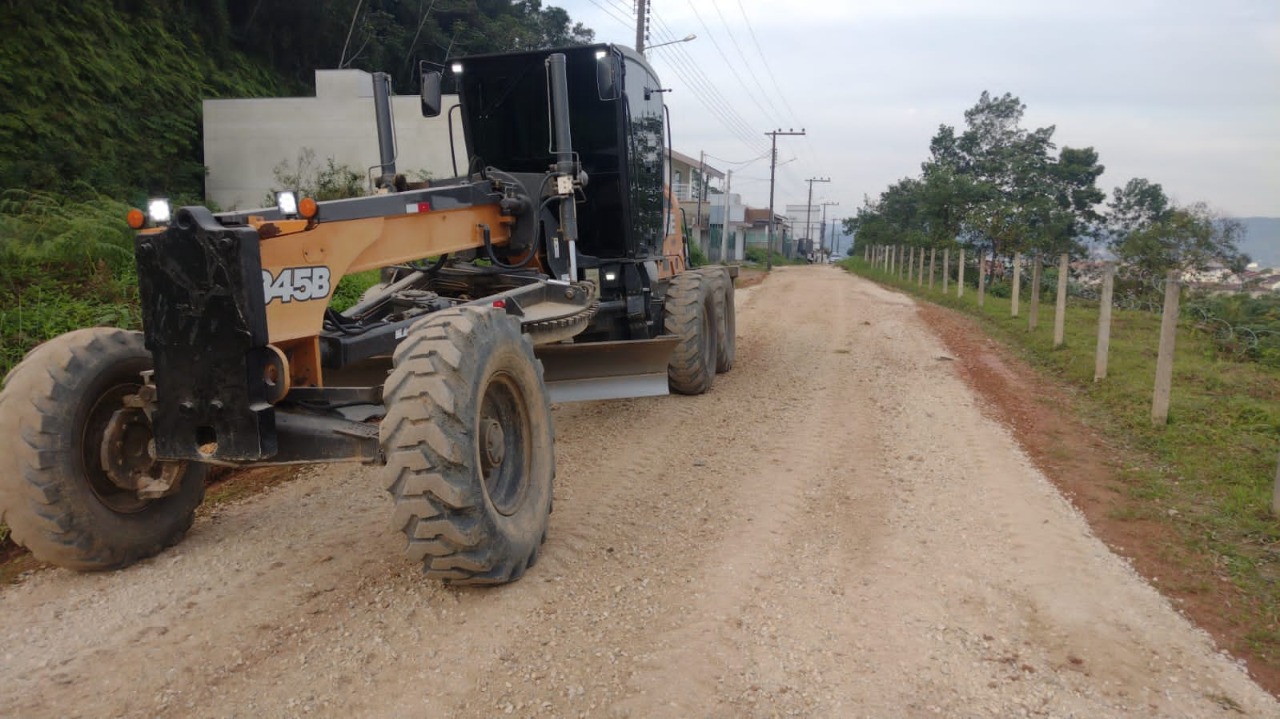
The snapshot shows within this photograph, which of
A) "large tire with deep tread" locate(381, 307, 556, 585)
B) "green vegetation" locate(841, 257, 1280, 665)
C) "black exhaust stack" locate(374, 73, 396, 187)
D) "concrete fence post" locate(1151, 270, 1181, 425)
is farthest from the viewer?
"concrete fence post" locate(1151, 270, 1181, 425)

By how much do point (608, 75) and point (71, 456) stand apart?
4.53 meters

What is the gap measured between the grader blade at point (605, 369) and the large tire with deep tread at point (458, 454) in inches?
81.3

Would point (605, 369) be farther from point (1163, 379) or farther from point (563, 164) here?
point (1163, 379)

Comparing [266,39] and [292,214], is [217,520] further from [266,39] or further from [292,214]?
[266,39]

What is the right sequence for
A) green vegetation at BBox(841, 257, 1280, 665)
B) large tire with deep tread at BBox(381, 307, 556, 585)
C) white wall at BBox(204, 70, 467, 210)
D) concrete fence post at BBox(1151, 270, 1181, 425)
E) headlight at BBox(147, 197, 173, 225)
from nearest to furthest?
large tire with deep tread at BBox(381, 307, 556, 585) < headlight at BBox(147, 197, 173, 225) < green vegetation at BBox(841, 257, 1280, 665) < concrete fence post at BBox(1151, 270, 1181, 425) < white wall at BBox(204, 70, 467, 210)

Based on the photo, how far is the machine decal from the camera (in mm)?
3945

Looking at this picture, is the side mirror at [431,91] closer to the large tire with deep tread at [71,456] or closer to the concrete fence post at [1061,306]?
the large tire with deep tread at [71,456]

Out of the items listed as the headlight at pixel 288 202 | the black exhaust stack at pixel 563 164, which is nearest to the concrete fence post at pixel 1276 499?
the black exhaust stack at pixel 563 164

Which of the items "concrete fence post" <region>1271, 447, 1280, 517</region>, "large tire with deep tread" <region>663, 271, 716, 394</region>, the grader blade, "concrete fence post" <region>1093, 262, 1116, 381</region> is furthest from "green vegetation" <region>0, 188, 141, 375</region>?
"concrete fence post" <region>1093, 262, 1116, 381</region>

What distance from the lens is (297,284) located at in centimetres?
409

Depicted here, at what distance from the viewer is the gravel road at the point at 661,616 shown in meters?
3.22

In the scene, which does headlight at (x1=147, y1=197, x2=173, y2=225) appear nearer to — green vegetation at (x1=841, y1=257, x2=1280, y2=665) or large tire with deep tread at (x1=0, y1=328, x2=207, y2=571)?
large tire with deep tread at (x1=0, y1=328, x2=207, y2=571)

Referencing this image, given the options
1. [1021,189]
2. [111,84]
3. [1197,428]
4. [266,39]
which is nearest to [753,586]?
[1197,428]

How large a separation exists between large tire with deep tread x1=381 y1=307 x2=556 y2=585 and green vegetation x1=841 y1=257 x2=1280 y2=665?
3.39 meters
